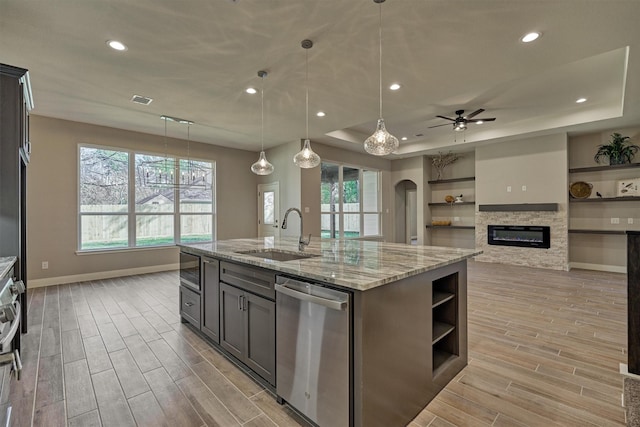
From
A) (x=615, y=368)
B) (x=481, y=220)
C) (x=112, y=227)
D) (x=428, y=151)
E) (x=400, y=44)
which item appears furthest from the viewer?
(x=428, y=151)

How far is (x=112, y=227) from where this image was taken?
558cm

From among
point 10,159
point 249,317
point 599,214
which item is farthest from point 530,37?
point 599,214

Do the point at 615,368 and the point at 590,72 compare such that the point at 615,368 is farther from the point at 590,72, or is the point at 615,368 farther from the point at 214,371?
the point at 590,72

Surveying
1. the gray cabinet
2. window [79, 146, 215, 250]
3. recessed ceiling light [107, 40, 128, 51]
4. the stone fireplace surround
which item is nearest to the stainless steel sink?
the gray cabinet

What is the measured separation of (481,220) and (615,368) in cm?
509

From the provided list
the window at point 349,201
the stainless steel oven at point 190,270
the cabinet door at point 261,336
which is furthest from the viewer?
the window at point 349,201

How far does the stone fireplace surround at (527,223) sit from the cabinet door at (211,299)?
5329 millimetres

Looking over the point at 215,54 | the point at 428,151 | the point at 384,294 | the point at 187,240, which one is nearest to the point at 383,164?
the point at 428,151

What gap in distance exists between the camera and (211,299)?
266cm

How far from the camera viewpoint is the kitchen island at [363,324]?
1476mm

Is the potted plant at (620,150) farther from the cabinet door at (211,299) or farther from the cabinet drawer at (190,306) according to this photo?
the cabinet drawer at (190,306)

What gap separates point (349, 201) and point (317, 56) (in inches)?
204

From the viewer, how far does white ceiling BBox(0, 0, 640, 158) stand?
2.32 metres

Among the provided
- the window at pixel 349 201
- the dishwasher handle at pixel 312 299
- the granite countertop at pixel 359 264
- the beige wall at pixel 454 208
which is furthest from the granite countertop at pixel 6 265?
the beige wall at pixel 454 208
